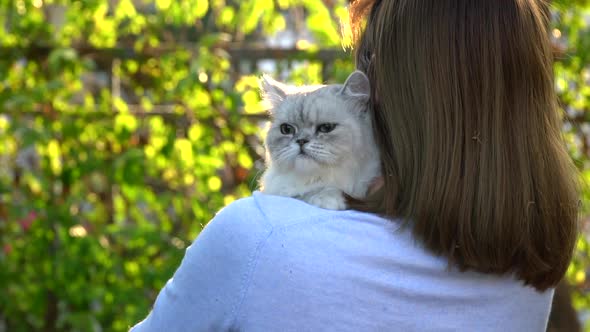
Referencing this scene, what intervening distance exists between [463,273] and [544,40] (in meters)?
0.46

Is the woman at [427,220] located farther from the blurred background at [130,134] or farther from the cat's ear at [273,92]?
the blurred background at [130,134]

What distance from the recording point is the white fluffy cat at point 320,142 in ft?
5.55

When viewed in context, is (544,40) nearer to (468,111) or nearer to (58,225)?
(468,111)

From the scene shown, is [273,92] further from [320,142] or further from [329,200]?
[329,200]

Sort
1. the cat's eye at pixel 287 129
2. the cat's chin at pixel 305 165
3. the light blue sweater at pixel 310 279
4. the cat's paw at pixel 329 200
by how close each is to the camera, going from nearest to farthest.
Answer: the light blue sweater at pixel 310 279, the cat's paw at pixel 329 200, the cat's chin at pixel 305 165, the cat's eye at pixel 287 129

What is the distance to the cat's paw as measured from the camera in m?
1.45

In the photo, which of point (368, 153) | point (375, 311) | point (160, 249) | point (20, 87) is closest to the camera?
point (375, 311)

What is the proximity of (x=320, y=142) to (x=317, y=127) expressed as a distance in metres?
0.04

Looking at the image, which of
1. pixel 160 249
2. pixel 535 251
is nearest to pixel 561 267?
pixel 535 251

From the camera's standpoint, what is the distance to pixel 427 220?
4.12 ft

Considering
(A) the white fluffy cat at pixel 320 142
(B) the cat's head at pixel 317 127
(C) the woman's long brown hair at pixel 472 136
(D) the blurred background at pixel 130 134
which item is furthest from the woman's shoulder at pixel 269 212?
(D) the blurred background at pixel 130 134

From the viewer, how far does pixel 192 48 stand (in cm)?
361

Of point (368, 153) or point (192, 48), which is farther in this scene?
point (192, 48)

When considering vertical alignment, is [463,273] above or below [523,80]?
below
